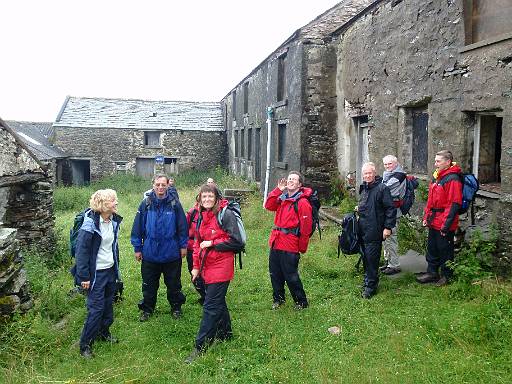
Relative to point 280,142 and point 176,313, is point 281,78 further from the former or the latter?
point 176,313

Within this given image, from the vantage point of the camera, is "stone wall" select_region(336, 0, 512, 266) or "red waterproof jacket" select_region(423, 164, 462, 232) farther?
"stone wall" select_region(336, 0, 512, 266)

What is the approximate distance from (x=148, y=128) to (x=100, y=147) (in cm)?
315

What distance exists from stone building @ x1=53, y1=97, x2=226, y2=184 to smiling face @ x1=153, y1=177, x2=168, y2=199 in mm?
22193

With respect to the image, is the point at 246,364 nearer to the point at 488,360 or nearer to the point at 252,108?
the point at 488,360

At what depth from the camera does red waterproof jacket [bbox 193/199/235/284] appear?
4.24 m

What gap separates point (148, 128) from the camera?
26.9 meters

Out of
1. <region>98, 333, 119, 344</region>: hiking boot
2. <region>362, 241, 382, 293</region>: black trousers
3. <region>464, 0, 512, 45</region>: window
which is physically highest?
<region>464, 0, 512, 45</region>: window

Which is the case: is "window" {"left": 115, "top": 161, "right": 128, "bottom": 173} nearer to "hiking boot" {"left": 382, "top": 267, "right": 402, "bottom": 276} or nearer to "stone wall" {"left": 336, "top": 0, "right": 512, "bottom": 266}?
"stone wall" {"left": 336, "top": 0, "right": 512, "bottom": 266}

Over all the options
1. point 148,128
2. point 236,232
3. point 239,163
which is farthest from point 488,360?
point 148,128

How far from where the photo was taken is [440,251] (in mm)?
5457

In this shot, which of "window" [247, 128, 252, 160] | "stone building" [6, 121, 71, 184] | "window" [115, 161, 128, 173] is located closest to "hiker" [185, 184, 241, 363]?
"window" [247, 128, 252, 160]

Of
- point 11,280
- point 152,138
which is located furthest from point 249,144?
point 11,280

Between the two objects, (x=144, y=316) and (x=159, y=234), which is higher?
(x=159, y=234)

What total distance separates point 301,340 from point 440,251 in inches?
89.9
